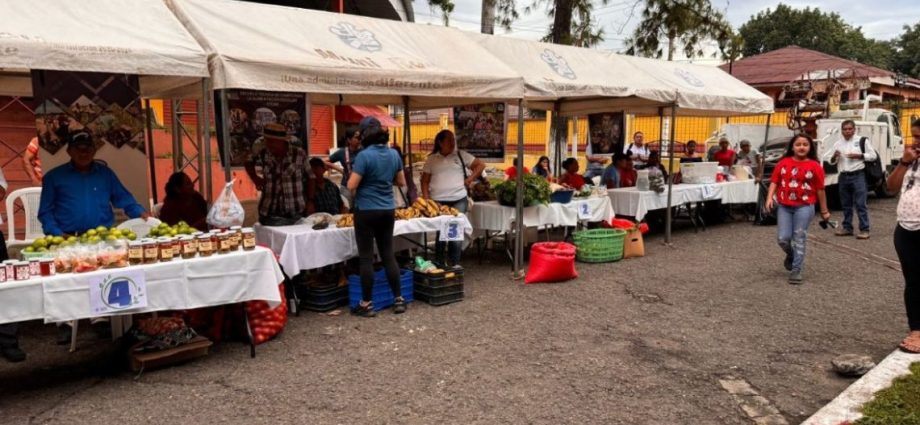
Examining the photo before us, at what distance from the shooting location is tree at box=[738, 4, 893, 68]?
5206 centimetres

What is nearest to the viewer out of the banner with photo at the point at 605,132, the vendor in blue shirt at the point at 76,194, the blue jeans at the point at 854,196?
the vendor in blue shirt at the point at 76,194

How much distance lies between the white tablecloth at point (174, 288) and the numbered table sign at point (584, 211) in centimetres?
460

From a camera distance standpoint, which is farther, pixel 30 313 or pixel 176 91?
pixel 176 91

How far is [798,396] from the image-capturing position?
4.14m

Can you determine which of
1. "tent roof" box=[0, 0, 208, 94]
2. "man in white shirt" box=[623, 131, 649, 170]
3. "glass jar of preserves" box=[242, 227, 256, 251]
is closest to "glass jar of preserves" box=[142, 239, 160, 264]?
"glass jar of preserves" box=[242, 227, 256, 251]

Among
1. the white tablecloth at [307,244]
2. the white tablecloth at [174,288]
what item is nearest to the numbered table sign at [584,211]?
the white tablecloth at [307,244]

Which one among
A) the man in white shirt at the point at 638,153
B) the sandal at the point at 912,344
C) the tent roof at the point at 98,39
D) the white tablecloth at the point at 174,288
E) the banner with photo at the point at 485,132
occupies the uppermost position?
the tent roof at the point at 98,39

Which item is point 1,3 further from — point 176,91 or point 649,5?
point 649,5

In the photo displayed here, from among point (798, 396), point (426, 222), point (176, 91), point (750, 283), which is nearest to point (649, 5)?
point (750, 283)

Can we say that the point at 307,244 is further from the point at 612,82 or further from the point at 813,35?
the point at 813,35

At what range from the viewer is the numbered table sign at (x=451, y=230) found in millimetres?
6746

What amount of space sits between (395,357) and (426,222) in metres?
2.00

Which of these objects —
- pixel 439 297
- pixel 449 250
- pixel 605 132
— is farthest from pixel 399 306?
pixel 605 132

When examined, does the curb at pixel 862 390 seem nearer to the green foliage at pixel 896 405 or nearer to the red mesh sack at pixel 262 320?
the green foliage at pixel 896 405
